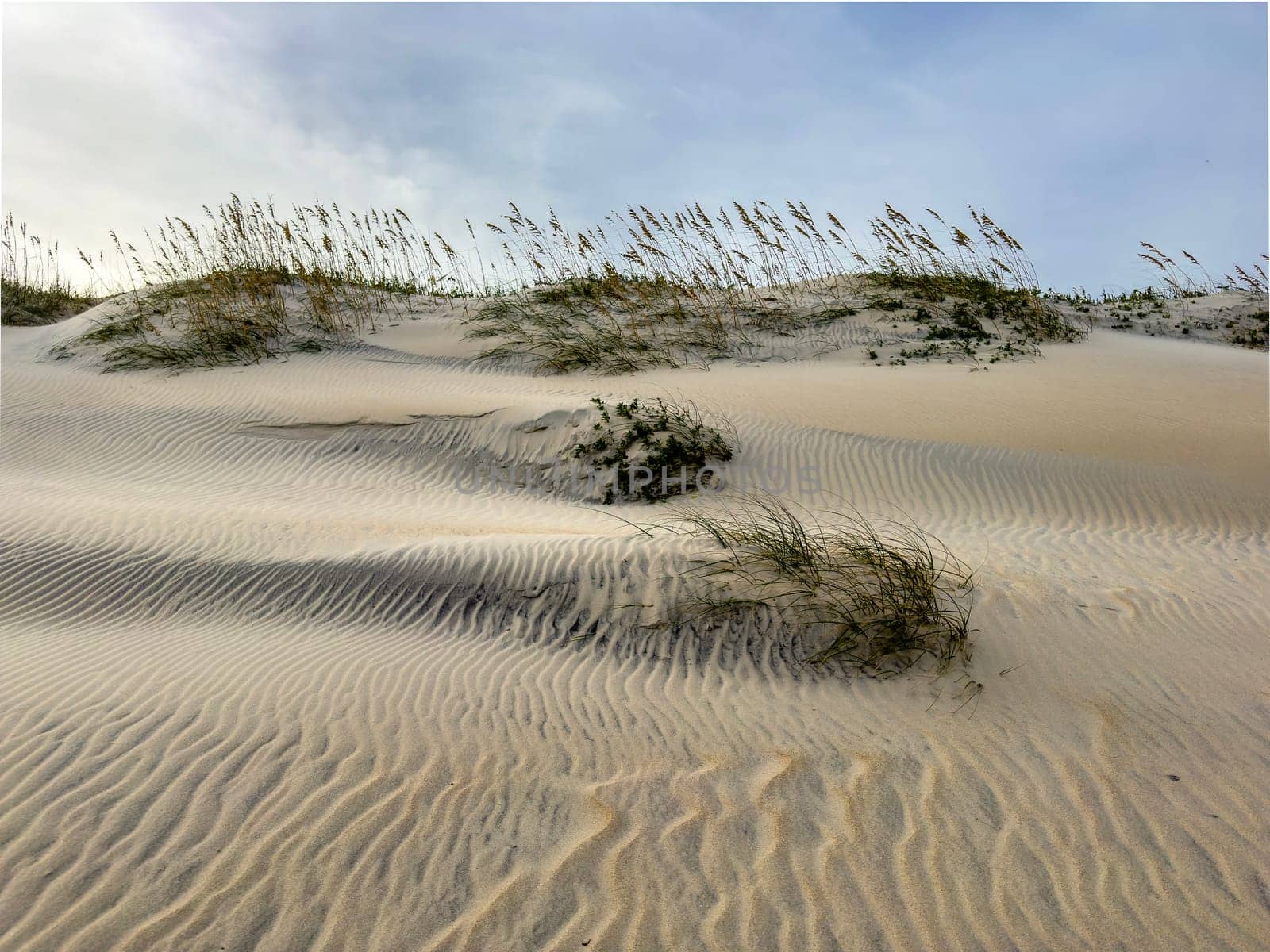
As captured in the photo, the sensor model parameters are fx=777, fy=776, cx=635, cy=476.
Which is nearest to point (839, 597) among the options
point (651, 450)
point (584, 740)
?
point (584, 740)

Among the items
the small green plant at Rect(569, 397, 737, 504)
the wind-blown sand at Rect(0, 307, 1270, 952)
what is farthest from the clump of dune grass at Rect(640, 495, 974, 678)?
the small green plant at Rect(569, 397, 737, 504)

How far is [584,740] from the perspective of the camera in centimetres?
416

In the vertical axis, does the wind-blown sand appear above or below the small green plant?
below

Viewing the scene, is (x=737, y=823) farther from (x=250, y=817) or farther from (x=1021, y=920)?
(x=250, y=817)

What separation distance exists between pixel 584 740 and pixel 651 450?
564cm

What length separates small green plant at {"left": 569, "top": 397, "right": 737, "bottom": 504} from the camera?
915 centimetres

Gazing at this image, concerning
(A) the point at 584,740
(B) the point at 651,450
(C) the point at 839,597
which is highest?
(B) the point at 651,450

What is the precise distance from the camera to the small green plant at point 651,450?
30.0 feet

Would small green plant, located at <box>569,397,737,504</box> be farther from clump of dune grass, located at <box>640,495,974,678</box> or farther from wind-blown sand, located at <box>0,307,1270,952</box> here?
clump of dune grass, located at <box>640,495,974,678</box>

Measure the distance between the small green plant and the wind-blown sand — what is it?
26.6 inches

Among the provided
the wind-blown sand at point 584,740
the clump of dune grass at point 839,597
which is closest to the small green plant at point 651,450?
Answer: the wind-blown sand at point 584,740

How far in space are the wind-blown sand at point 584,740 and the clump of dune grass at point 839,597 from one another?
0.25 meters

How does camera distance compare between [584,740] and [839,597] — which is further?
[839,597]

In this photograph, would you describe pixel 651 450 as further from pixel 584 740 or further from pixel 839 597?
pixel 584 740
